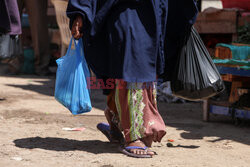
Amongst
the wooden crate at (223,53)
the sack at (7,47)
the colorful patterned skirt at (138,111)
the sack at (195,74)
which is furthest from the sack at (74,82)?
the sack at (7,47)

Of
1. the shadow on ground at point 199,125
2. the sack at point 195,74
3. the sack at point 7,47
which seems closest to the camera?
the sack at point 195,74

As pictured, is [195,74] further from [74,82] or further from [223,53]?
[223,53]

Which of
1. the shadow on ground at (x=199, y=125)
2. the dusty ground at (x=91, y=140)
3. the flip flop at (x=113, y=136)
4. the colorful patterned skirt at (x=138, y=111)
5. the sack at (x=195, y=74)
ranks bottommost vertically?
the shadow on ground at (x=199, y=125)

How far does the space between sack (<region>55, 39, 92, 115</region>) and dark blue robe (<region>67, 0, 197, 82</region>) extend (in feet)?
0.34

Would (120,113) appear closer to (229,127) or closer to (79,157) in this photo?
(79,157)

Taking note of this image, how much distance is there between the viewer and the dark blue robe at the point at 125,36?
3.28 meters

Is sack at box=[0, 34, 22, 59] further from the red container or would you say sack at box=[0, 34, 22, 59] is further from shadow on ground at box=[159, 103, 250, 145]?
the red container

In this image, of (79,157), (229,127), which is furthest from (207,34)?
(79,157)

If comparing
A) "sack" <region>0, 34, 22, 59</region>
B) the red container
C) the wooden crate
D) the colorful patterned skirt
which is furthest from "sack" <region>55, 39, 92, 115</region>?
the red container

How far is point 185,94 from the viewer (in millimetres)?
3568

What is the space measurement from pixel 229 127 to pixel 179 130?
0.60 meters

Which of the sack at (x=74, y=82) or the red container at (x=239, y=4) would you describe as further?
the red container at (x=239, y=4)

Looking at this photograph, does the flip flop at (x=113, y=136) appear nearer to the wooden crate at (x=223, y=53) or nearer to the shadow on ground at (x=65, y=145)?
the shadow on ground at (x=65, y=145)

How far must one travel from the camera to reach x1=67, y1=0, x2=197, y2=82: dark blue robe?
10.8 ft
